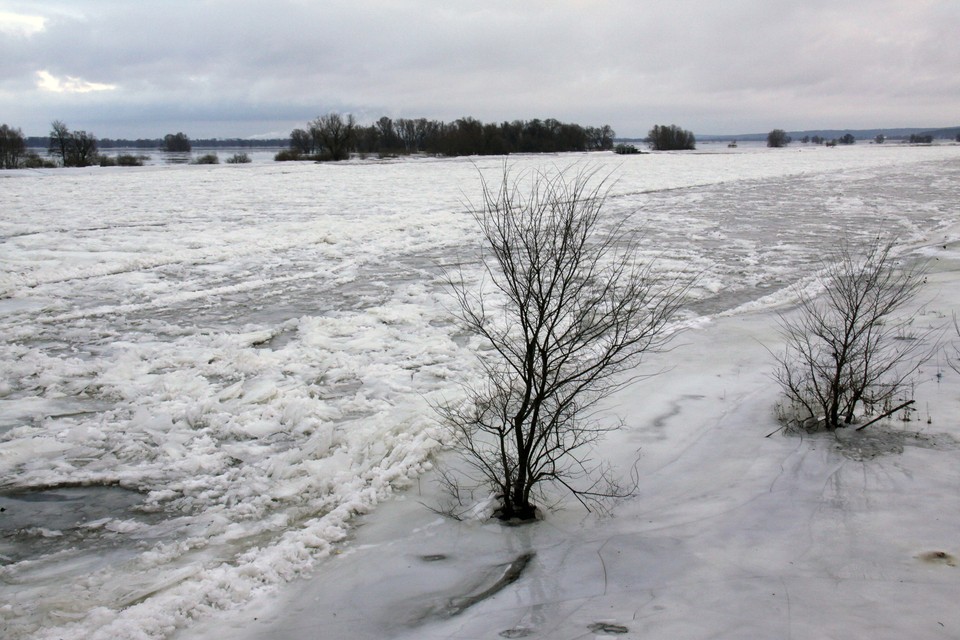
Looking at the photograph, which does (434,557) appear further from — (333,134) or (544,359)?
(333,134)

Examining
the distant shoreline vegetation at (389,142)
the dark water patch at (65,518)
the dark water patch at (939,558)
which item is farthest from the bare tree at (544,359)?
the distant shoreline vegetation at (389,142)

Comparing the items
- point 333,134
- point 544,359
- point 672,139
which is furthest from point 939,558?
point 672,139

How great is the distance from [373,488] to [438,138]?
8374 centimetres

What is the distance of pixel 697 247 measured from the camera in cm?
1606

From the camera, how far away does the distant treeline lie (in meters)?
69.9

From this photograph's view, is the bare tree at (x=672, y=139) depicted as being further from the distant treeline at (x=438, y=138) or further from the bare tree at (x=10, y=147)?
the bare tree at (x=10, y=147)

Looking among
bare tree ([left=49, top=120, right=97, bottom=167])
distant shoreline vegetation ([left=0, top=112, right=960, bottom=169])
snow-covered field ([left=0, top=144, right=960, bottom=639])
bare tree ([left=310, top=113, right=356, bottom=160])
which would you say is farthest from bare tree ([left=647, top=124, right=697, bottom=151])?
snow-covered field ([left=0, top=144, right=960, bottom=639])

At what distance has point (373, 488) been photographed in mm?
5637

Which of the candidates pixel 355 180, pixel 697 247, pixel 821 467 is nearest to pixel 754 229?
pixel 697 247

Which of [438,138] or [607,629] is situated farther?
[438,138]

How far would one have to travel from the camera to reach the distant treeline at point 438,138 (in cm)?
6994

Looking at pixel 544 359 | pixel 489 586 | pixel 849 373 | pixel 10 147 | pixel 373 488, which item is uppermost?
pixel 10 147

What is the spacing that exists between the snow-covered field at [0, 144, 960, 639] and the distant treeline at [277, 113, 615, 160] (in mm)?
52146

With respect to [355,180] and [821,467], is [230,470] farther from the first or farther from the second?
[355,180]
